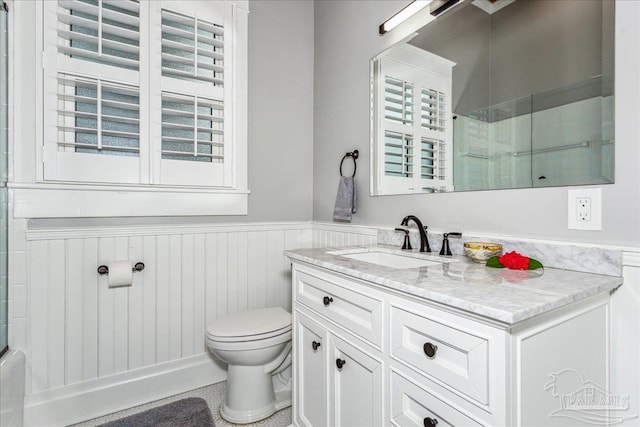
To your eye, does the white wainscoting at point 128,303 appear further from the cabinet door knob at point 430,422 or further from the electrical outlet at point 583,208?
the electrical outlet at point 583,208

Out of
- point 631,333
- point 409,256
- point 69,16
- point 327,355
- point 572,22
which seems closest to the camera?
point 631,333

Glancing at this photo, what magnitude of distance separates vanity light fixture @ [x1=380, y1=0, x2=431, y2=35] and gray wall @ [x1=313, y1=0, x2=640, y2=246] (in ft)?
0.18

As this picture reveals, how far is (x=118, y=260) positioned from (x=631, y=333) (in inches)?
84.3

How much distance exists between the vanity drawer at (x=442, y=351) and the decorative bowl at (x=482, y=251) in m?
0.45

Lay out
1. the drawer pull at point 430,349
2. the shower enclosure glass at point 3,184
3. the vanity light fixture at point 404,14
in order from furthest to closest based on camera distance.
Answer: the vanity light fixture at point 404,14, the shower enclosure glass at point 3,184, the drawer pull at point 430,349

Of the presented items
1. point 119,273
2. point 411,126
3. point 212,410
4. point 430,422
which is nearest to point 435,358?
point 430,422

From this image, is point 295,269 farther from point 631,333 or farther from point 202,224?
point 631,333

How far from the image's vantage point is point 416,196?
5.28 feet

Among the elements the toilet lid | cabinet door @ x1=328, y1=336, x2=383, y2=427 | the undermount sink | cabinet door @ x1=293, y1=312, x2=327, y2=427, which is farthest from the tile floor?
the undermount sink

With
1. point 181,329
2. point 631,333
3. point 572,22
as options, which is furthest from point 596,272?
point 181,329

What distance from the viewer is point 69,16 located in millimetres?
1594

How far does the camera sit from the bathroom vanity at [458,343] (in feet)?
2.22

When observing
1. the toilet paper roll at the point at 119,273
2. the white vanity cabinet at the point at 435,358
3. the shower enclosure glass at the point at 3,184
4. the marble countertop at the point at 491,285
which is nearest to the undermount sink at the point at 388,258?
the marble countertop at the point at 491,285

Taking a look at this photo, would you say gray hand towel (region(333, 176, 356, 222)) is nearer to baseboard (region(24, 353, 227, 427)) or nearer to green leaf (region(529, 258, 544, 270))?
green leaf (region(529, 258, 544, 270))
